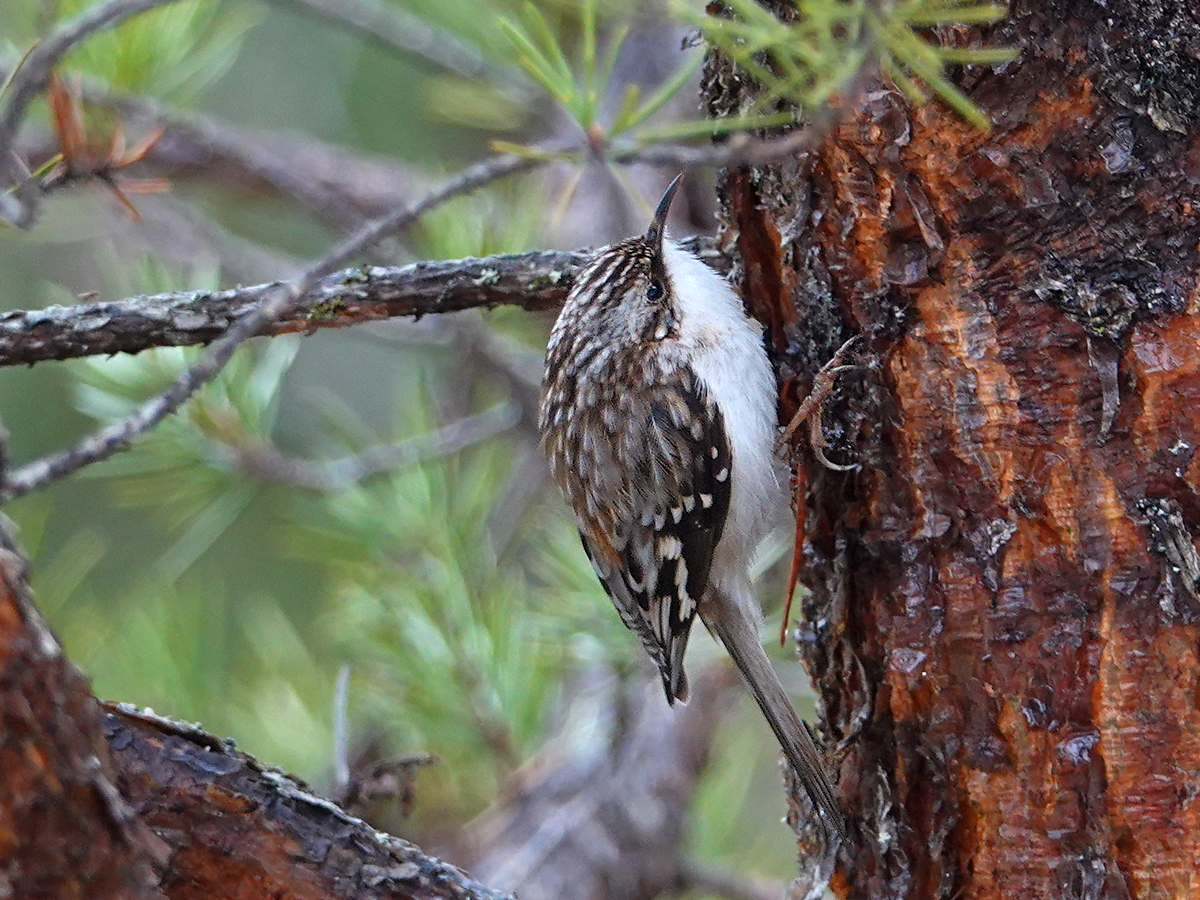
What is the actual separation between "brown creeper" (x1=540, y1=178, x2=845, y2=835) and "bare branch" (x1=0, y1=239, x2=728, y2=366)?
1.31ft

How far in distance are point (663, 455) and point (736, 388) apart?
0.77 ft

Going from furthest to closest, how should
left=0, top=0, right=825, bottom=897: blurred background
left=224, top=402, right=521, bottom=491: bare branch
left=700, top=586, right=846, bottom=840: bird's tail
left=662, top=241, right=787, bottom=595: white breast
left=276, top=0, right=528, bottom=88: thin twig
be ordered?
left=276, top=0, right=528, bottom=88: thin twig
left=224, top=402, right=521, bottom=491: bare branch
left=0, top=0, right=825, bottom=897: blurred background
left=662, top=241, right=787, bottom=595: white breast
left=700, top=586, right=846, bottom=840: bird's tail

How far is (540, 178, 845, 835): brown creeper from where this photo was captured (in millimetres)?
2111

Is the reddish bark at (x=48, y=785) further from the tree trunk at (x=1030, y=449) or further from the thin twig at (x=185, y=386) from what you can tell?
the tree trunk at (x=1030, y=449)

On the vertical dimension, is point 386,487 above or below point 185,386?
below

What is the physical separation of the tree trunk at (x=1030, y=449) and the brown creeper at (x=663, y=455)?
0.51 meters

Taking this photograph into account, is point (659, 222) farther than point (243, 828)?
Yes

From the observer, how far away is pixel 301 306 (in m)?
1.56

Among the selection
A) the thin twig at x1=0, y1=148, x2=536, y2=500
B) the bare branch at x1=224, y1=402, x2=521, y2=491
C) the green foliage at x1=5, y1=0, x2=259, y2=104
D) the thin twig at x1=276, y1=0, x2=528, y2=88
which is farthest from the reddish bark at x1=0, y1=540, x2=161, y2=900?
the thin twig at x1=276, y1=0, x2=528, y2=88

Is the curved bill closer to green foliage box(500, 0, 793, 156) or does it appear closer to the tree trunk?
the tree trunk

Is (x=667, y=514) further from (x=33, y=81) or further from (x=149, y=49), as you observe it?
(x=33, y=81)

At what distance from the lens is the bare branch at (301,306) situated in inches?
58.0

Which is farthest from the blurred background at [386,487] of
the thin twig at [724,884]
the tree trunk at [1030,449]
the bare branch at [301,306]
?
the tree trunk at [1030,449]

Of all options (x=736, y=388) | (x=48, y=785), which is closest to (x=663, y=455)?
(x=736, y=388)
